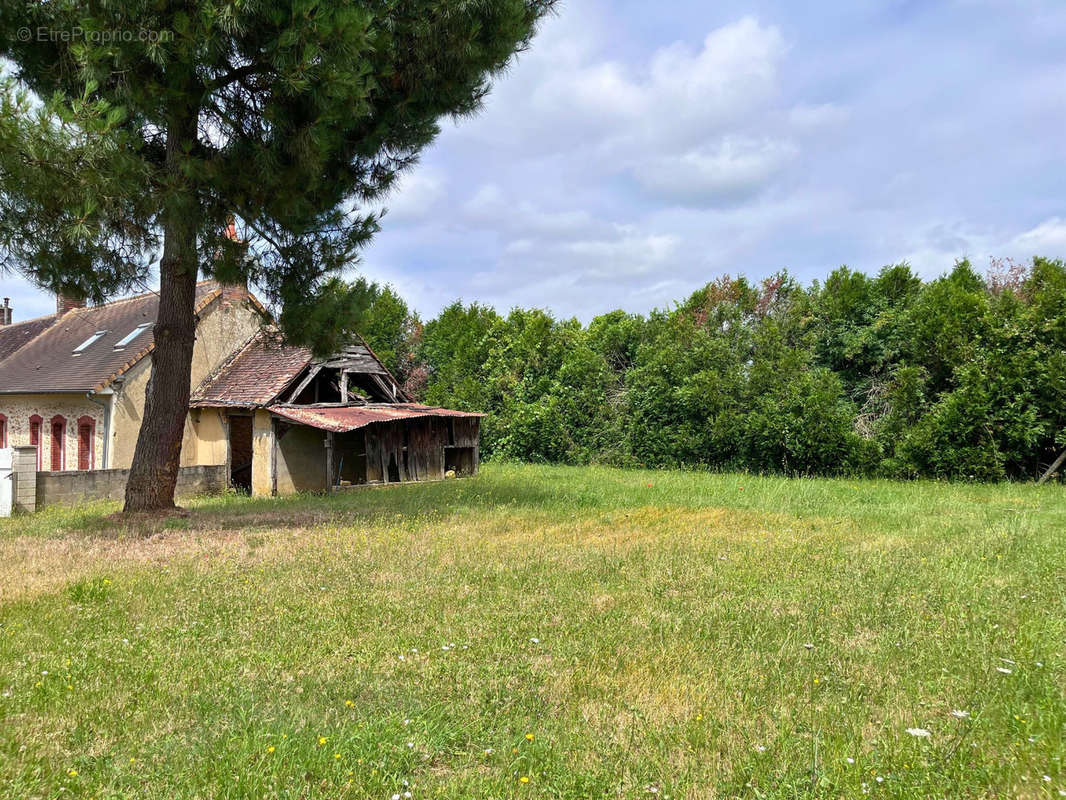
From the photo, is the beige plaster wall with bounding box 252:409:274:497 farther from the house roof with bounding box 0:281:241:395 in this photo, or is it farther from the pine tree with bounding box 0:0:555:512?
the pine tree with bounding box 0:0:555:512

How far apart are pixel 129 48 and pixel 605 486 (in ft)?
37.3

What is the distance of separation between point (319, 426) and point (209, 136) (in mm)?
6833

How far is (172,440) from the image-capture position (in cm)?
1038

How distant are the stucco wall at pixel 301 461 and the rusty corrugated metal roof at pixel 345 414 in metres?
0.69

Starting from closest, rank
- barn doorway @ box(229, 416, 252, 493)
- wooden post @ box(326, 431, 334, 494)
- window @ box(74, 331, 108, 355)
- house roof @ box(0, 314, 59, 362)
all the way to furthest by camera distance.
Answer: wooden post @ box(326, 431, 334, 494)
barn doorway @ box(229, 416, 252, 493)
window @ box(74, 331, 108, 355)
house roof @ box(0, 314, 59, 362)

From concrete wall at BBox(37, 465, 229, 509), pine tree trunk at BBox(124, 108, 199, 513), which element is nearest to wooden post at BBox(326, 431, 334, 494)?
concrete wall at BBox(37, 465, 229, 509)

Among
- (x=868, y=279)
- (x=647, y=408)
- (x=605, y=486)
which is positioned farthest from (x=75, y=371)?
(x=868, y=279)

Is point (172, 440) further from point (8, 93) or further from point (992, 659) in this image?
point (992, 659)

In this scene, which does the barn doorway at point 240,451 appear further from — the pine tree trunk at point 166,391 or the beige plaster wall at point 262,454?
the pine tree trunk at point 166,391

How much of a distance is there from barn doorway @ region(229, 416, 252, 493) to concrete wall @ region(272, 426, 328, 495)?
2028 mm

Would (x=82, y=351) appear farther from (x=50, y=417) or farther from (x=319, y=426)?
(x=319, y=426)

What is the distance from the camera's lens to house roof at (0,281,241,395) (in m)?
17.0

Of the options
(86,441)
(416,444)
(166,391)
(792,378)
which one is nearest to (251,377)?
(86,441)

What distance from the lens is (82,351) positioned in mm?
19406
